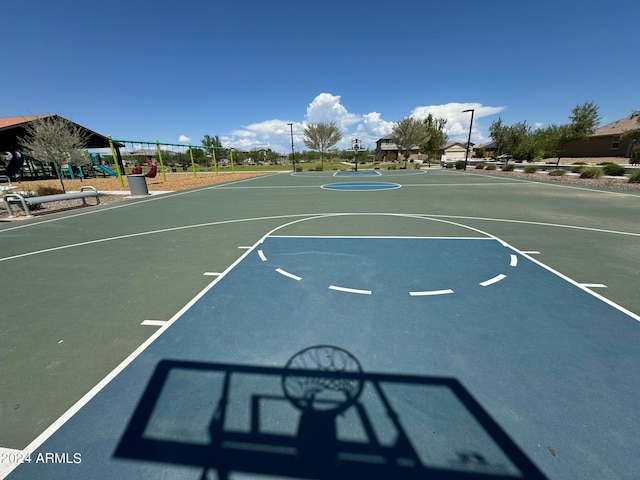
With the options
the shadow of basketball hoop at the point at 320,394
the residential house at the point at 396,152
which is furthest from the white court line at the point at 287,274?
the residential house at the point at 396,152

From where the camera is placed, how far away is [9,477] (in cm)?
190

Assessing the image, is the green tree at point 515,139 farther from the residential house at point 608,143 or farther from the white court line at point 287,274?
the white court line at point 287,274

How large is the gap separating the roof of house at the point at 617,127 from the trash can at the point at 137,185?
198 ft

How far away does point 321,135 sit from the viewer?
4697 cm

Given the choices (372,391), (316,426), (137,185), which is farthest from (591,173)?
(137,185)

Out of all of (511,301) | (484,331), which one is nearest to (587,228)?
(511,301)

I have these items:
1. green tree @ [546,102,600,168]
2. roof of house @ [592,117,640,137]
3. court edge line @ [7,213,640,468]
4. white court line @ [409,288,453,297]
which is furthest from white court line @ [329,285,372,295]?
roof of house @ [592,117,640,137]

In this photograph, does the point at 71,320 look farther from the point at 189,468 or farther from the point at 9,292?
the point at 189,468

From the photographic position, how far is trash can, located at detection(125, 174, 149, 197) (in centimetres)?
1623

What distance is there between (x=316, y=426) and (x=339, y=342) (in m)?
1.06

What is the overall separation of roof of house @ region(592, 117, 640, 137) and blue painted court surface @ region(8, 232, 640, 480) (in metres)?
56.4

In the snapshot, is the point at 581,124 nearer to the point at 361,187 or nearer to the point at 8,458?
the point at 361,187

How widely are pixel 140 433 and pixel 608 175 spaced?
32879mm

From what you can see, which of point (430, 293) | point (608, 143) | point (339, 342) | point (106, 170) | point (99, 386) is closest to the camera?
point (99, 386)
